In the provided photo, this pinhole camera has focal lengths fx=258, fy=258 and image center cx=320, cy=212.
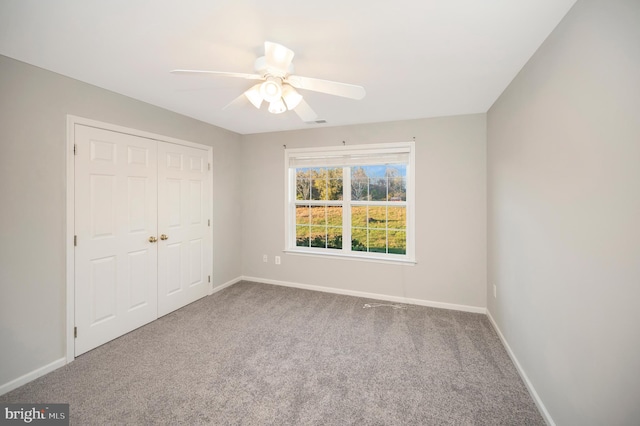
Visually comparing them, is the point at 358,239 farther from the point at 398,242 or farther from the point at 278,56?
the point at 278,56

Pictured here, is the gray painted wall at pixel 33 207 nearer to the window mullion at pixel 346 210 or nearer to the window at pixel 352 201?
the window at pixel 352 201

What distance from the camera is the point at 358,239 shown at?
149 inches

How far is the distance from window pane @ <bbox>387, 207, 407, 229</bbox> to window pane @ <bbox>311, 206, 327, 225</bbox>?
3.14 ft

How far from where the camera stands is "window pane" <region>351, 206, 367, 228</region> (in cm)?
374

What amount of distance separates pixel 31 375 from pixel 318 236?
312cm

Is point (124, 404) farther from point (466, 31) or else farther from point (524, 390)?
point (466, 31)

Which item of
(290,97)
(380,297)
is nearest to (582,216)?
(290,97)

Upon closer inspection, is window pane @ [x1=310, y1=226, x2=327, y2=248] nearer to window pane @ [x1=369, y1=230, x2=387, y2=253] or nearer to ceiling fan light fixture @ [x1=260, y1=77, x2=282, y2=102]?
window pane @ [x1=369, y1=230, x2=387, y2=253]

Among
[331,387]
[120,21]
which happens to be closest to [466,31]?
[120,21]

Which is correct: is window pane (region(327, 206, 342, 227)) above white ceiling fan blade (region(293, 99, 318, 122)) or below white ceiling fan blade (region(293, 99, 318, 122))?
below

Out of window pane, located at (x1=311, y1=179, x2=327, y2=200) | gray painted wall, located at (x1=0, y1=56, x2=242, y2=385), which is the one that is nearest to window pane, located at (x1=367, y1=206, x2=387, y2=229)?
window pane, located at (x1=311, y1=179, x2=327, y2=200)

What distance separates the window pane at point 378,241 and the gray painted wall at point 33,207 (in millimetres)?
3288

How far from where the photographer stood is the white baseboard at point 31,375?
1836 mm

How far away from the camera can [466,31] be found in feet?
5.09
